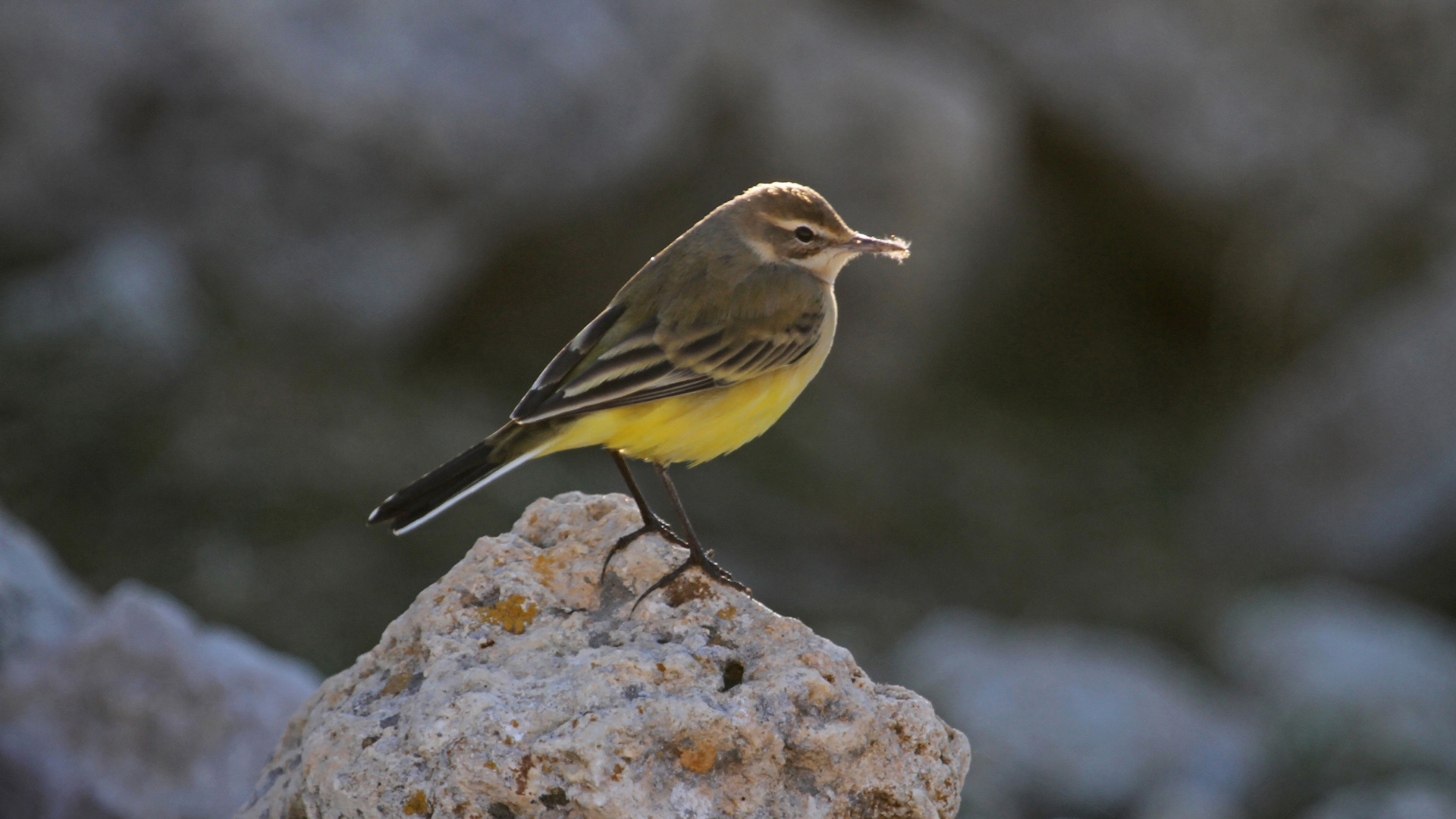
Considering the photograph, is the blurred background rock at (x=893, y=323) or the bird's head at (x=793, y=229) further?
the blurred background rock at (x=893, y=323)

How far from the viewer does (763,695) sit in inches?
147

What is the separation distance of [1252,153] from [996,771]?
7844mm

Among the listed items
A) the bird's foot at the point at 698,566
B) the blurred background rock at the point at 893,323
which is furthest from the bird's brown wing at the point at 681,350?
the blurred background rock at the point at 893,323

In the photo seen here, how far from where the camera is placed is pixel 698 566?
4.37m

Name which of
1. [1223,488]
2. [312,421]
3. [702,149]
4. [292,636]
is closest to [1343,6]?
[1223,488]

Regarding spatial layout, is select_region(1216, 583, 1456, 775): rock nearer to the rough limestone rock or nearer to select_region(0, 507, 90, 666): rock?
the rough limestone rock

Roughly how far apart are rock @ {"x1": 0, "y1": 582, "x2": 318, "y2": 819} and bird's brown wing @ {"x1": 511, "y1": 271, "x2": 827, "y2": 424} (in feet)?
5.85

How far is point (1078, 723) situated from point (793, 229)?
5330 millimetres

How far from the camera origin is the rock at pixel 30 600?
573 cm

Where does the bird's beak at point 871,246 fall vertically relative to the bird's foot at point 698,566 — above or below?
above

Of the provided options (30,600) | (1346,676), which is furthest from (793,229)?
(1346,676)

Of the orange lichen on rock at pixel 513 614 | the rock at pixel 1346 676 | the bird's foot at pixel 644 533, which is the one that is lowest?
the orange lichen on rock at pixel 513 614

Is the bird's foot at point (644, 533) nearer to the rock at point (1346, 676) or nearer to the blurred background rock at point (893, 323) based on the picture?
the blurred background rock at point (893, 323)

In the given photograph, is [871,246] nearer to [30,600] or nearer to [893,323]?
[30,600]
